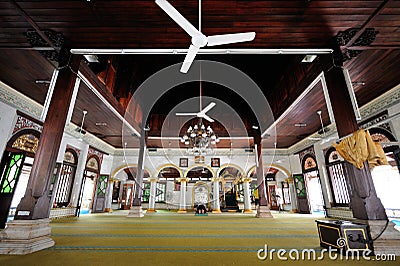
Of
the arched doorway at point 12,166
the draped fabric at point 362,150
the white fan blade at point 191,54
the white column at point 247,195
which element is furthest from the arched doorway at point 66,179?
the draped fabric at point 362,150

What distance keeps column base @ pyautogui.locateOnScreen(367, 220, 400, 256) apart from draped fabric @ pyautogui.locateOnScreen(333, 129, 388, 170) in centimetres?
76

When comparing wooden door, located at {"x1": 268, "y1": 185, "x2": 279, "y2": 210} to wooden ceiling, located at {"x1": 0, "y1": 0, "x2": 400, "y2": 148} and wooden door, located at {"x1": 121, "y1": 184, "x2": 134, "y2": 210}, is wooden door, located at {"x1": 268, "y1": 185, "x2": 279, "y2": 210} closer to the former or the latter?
wooden ceiling, located at {"x1": 0, "y1": 0, "x2": 400, "y2": 148}

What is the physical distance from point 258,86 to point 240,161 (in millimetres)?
5666

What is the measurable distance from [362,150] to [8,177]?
25.1 ft

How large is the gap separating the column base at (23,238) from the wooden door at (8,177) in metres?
3.20

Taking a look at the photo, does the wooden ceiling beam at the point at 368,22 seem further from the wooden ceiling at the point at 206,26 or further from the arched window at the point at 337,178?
the arched window at the point at 337,178

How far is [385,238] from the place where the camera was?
8.04ft

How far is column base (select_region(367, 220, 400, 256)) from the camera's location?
2372mm

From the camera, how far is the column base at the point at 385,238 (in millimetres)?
2372

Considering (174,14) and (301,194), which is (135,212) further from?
(301,194)

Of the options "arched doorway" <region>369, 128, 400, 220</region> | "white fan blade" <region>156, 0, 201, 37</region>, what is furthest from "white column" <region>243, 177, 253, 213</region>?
"white fan blade" <region>156, 0, 201, 37</region>

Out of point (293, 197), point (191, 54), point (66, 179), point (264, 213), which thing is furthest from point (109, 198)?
point (191, 54)

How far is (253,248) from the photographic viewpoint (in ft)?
8.43

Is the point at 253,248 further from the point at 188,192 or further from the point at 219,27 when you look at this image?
the point at 188,192
